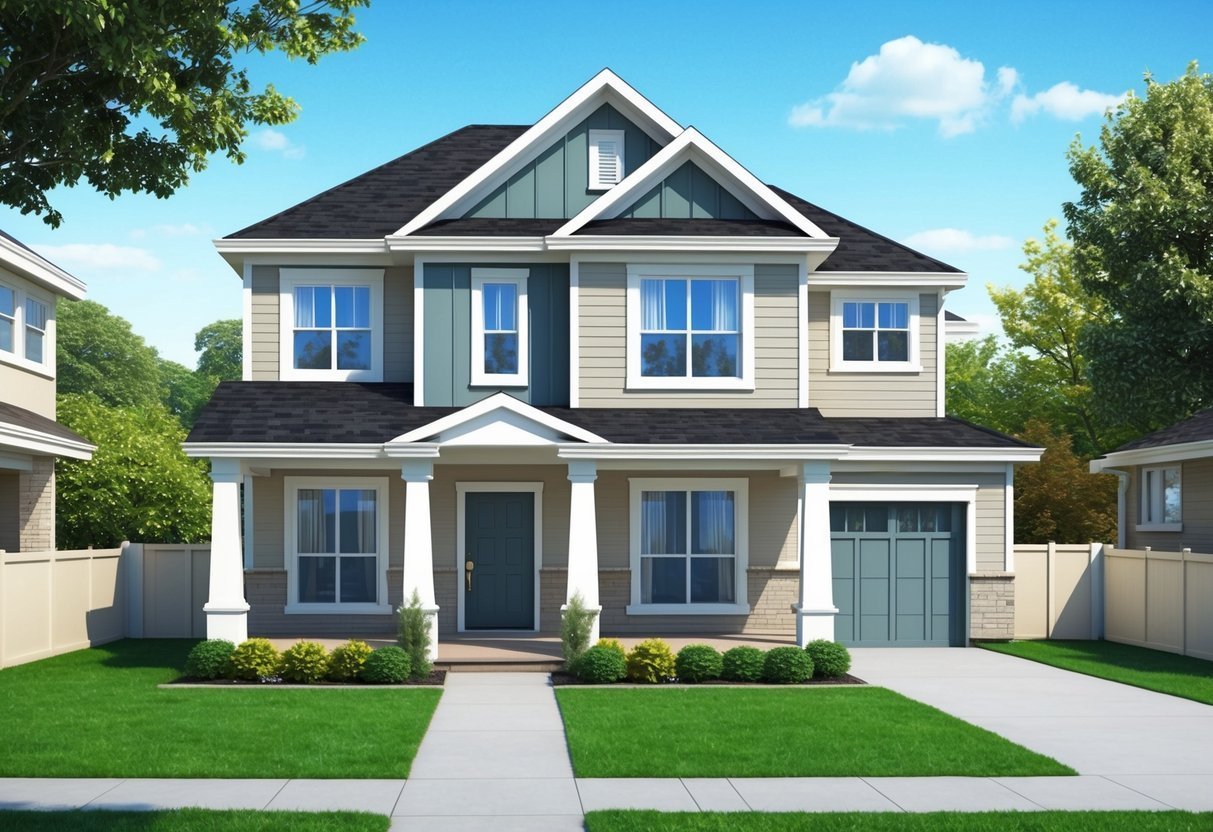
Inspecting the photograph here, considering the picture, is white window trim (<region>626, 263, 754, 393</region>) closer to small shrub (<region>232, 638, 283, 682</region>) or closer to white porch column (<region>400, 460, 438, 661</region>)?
white porch column (<region>400, 460, 438, 661</region>)

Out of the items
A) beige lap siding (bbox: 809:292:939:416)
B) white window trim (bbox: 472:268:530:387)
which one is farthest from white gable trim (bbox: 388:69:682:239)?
beige lap siding (bbox: 809:292:939:416)

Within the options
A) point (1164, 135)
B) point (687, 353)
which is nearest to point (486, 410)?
point (687, 353)

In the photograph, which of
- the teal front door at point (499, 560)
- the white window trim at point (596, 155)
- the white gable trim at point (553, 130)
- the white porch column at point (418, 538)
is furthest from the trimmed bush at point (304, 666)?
the white window trim at point (596, 155)

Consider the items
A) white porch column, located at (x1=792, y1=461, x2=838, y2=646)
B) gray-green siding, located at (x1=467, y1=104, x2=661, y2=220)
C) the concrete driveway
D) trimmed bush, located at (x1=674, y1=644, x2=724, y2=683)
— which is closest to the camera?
the concrete driveway

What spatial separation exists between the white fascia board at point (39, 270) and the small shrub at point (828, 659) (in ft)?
51.7

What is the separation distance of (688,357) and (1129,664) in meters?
8.62

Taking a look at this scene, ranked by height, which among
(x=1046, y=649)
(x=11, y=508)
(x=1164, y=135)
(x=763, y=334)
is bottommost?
(x=1046, y=649)

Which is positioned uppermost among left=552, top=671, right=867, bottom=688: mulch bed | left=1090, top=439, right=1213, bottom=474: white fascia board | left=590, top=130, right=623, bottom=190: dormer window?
left=590, top=130, right=623, bottom=190: dormer window

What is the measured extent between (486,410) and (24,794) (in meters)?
9.81

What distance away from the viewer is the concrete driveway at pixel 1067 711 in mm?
12344

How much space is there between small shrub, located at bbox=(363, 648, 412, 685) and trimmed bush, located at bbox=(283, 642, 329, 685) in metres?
0.60

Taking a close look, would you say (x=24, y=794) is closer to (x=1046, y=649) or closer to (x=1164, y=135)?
(x=1046, y=649)

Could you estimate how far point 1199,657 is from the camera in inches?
827

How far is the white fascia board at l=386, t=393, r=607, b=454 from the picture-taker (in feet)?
63.5
